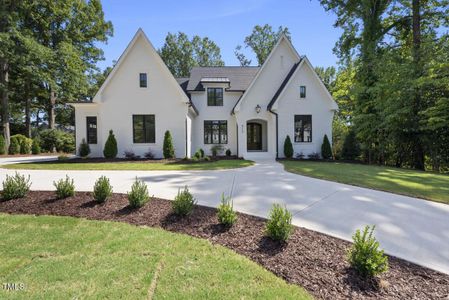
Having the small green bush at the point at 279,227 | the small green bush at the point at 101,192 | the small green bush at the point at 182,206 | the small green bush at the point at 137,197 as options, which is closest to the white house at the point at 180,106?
the small green bush at the point at 101,192

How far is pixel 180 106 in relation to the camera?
1591 centimetres

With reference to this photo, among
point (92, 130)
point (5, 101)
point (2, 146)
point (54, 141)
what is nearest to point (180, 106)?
point (92, 130)

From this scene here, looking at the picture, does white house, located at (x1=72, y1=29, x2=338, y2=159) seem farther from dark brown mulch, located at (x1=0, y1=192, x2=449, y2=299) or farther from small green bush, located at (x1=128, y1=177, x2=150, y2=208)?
small green bush, located at (x1=128, y1=177, x2=150, y2=208)

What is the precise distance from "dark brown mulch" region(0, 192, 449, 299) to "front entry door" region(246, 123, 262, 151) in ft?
47.2

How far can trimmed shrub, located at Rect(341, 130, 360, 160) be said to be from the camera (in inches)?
680

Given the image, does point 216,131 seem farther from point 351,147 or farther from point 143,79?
point 351,147

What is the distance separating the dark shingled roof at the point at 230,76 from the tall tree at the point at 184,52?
61.7 ft

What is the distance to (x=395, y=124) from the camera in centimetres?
1428

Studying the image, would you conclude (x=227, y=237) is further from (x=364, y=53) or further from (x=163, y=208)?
(x=364, y=53)

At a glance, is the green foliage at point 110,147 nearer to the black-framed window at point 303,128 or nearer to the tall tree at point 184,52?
the black-framed window at point 303,128

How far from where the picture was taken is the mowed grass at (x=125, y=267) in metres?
2.56

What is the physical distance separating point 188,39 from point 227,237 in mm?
40126

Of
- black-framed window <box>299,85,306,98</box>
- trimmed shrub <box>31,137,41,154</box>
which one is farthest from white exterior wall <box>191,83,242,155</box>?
trimmed shrub <box>31,137,41,154</box>

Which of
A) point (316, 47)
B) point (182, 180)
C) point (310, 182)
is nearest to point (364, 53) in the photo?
point (316, 47)
